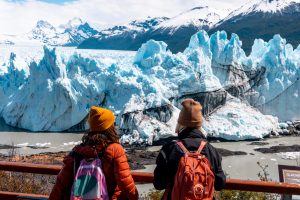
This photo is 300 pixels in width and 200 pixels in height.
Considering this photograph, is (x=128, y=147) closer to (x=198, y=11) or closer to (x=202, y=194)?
(x=202, y=194)

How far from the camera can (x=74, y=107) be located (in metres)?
17.8

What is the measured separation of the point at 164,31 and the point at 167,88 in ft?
228

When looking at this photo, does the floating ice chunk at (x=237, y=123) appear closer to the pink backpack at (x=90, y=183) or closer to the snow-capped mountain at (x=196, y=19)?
the pink backpack at (x=90, y=183)

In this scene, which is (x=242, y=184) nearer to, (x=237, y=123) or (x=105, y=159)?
(x=105, y=159)

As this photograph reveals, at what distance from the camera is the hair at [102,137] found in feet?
6.93

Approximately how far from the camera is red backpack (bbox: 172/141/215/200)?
1.93 m

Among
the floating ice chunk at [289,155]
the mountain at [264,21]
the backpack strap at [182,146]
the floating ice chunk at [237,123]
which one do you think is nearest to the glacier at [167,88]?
the floating ice chunk at [237,123]

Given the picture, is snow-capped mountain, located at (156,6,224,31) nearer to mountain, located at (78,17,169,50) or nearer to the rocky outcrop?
mountain, located at (78,17,169,50)

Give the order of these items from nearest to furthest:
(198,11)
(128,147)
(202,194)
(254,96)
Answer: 1. (202,194)
2. (128,147)
3. (254,96)
4. (198,11)

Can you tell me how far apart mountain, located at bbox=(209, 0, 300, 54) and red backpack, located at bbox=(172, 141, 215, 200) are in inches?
2074

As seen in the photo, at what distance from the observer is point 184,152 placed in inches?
79.0

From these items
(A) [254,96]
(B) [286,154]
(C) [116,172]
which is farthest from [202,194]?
(A) [254,96]

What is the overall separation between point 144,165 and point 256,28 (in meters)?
55.1

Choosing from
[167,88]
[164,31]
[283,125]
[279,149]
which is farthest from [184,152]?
[164,31]
